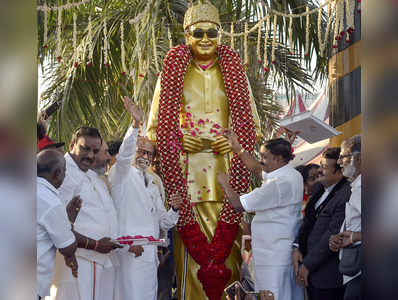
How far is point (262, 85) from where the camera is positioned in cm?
747

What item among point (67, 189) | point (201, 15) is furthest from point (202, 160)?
point (67, 189)

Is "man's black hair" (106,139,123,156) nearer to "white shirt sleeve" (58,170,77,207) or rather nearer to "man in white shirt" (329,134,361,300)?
"white shirt sleeve" (58,170,77,207)

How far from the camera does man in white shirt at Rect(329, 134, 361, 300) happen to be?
3393 millimetres

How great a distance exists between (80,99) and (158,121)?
Result: 131 inches

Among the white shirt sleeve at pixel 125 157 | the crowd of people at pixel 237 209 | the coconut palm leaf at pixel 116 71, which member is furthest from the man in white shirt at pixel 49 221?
the coconut palm leaf at pixel 116 71

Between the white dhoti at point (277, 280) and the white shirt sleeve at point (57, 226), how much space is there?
5.69ft

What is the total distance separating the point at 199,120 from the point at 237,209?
104 centimetres

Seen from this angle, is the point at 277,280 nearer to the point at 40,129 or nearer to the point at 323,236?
the point at 323,236

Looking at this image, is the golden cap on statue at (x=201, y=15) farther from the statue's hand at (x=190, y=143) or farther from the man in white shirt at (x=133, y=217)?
the man in white shirt at (x=133, y=217)

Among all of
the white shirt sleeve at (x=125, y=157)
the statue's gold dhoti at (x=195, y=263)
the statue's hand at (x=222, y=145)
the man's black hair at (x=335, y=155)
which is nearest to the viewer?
the white shirt sleeve at (x=125, y=157)

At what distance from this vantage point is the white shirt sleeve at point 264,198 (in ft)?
13.1
